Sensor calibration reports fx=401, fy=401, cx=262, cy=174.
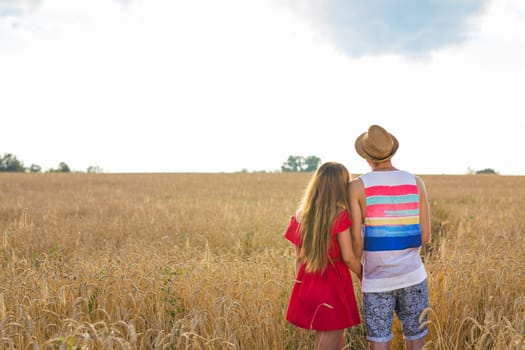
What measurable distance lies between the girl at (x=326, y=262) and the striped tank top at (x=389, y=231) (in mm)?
152

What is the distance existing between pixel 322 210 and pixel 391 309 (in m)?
0.95

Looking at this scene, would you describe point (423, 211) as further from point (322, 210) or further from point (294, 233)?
point (294, 233)

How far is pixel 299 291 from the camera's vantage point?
318cm

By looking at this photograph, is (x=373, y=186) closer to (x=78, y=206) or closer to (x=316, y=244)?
(x=316, y=244)

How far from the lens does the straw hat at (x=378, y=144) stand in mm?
3158

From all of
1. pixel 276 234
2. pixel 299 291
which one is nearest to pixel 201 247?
pixel 276 234

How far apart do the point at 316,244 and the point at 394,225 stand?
0.63 m

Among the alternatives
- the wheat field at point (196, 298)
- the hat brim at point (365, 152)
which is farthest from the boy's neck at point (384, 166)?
the wheat field at point (196, 298)

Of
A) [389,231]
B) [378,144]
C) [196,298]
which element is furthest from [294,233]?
[196,298]

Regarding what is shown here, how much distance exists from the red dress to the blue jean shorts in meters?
0.13

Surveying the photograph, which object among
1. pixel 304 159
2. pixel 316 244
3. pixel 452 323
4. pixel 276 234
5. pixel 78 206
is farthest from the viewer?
pixel 304 159

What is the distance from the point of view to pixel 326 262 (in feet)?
10.0

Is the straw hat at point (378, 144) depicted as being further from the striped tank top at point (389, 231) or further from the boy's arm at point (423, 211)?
the boy's arm at point (423, 211)

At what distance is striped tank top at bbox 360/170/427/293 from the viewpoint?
309 centimetres
